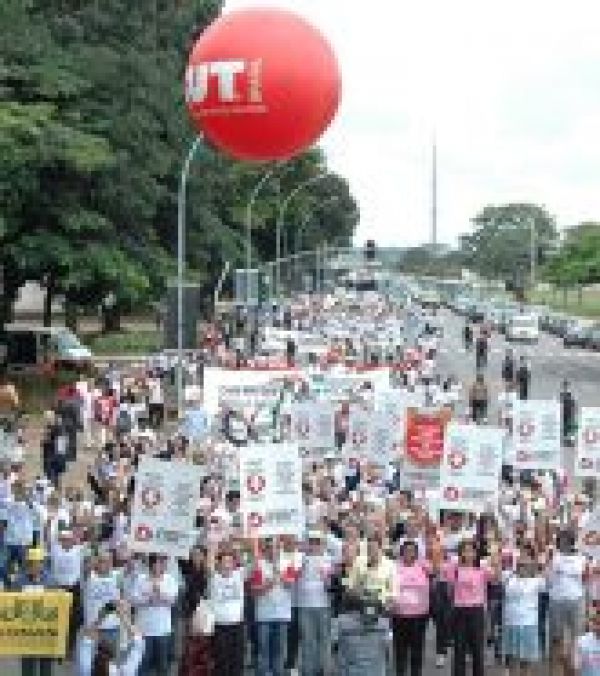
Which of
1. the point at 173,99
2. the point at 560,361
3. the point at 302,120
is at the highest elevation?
the point at 173,99

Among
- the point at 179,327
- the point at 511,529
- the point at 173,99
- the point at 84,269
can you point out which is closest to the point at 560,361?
the point at 173,99

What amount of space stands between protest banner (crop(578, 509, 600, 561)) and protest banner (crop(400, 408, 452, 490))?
411 cm

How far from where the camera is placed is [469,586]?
15.8 metres

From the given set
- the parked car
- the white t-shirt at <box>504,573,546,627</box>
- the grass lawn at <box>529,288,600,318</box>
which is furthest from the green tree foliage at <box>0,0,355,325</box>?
the grass lawn at <box>529,288,600,318</box>

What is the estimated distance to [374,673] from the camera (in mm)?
14852

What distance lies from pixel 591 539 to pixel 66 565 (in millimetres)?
4599

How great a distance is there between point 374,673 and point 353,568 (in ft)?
3.38

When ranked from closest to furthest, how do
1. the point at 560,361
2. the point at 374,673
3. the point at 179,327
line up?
the point at 374,673 < the point at 179,327 < the point at 560,361

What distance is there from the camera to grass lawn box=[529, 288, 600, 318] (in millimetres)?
148125

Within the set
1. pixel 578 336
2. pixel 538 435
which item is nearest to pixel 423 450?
pixel 538 435

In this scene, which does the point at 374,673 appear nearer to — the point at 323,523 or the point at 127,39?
the point at 323,523

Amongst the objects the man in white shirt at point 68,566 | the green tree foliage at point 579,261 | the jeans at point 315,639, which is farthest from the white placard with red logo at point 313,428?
the green tree foliage at point 579,261

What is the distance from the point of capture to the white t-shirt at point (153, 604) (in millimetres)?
15070

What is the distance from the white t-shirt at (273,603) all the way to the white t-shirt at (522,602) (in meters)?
1.89
